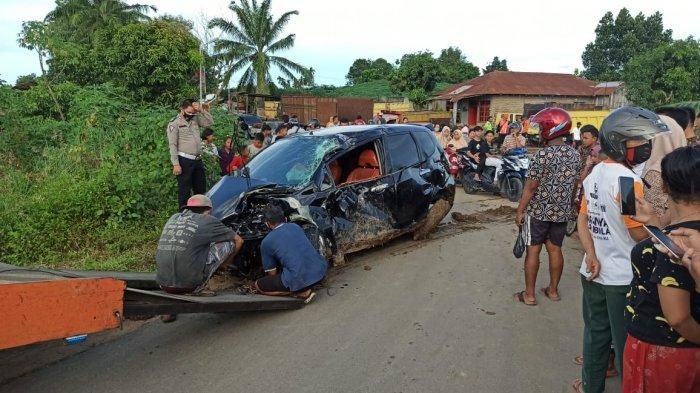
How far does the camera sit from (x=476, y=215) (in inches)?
365

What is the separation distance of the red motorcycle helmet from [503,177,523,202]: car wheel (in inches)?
242

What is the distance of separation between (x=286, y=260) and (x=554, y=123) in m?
2.80

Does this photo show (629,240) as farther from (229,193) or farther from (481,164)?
(481,164)

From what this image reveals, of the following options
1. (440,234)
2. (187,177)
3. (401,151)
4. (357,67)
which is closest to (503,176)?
(440,234)

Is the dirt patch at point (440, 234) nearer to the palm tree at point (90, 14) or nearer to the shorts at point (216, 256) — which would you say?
the shorts at point (216, 256)

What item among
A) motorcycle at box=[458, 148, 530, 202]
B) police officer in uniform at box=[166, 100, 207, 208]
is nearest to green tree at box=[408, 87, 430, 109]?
motorcycle at box=[458, 148, 530, 202]

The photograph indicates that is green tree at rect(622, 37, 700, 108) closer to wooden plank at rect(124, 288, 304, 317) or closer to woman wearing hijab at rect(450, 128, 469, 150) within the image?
woman wearing hijab at rect(450, 128, 469, 150)

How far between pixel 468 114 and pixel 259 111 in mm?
14766

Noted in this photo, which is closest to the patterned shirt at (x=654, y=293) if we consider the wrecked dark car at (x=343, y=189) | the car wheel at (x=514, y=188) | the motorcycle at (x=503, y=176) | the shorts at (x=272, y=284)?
the shorts at (x=272, y=284)

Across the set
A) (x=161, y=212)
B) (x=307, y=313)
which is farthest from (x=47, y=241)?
(x=307, y=313)

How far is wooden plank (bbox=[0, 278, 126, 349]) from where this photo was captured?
2.65 m

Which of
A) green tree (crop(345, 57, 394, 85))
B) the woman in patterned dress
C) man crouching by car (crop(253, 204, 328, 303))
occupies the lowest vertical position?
man crouching by car (crop(253, 204, 328, 303))

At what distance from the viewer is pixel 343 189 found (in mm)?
5973

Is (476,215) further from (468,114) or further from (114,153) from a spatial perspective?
(468,114)
